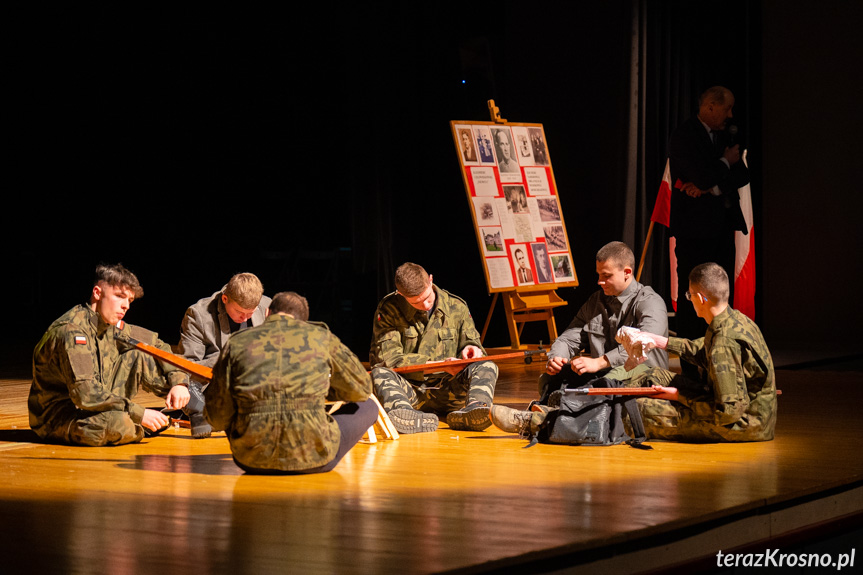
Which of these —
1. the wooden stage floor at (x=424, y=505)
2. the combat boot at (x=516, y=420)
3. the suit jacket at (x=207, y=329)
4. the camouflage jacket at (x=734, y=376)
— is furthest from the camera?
the suit jacket at (x=207, y=329)

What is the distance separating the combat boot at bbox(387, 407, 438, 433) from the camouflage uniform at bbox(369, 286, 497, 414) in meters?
0.19

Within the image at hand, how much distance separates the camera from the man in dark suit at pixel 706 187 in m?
6.50

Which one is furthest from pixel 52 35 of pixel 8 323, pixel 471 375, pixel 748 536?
pixel 748 536

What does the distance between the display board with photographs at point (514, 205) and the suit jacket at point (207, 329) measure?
346 centimetres

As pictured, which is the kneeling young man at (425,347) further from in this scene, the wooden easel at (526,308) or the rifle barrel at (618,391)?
the wooden easel at (526,308)

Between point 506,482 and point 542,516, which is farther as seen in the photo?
point 506,482

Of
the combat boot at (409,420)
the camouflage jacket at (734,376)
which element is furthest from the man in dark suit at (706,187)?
the combat boot at (409,420)

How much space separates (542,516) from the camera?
3348 mm

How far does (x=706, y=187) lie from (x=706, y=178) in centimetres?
6

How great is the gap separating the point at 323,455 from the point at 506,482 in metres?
0.74

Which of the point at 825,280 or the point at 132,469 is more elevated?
the point at 825,280

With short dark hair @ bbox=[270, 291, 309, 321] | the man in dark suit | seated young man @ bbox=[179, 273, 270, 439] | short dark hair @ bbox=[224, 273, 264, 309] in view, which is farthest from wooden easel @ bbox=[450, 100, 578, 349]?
short dark hair @ bbox=[270, 291, 309, 321]

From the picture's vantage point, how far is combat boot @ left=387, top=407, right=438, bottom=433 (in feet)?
17.3

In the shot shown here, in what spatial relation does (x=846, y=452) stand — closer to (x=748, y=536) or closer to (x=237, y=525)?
(x=748, y=536)
